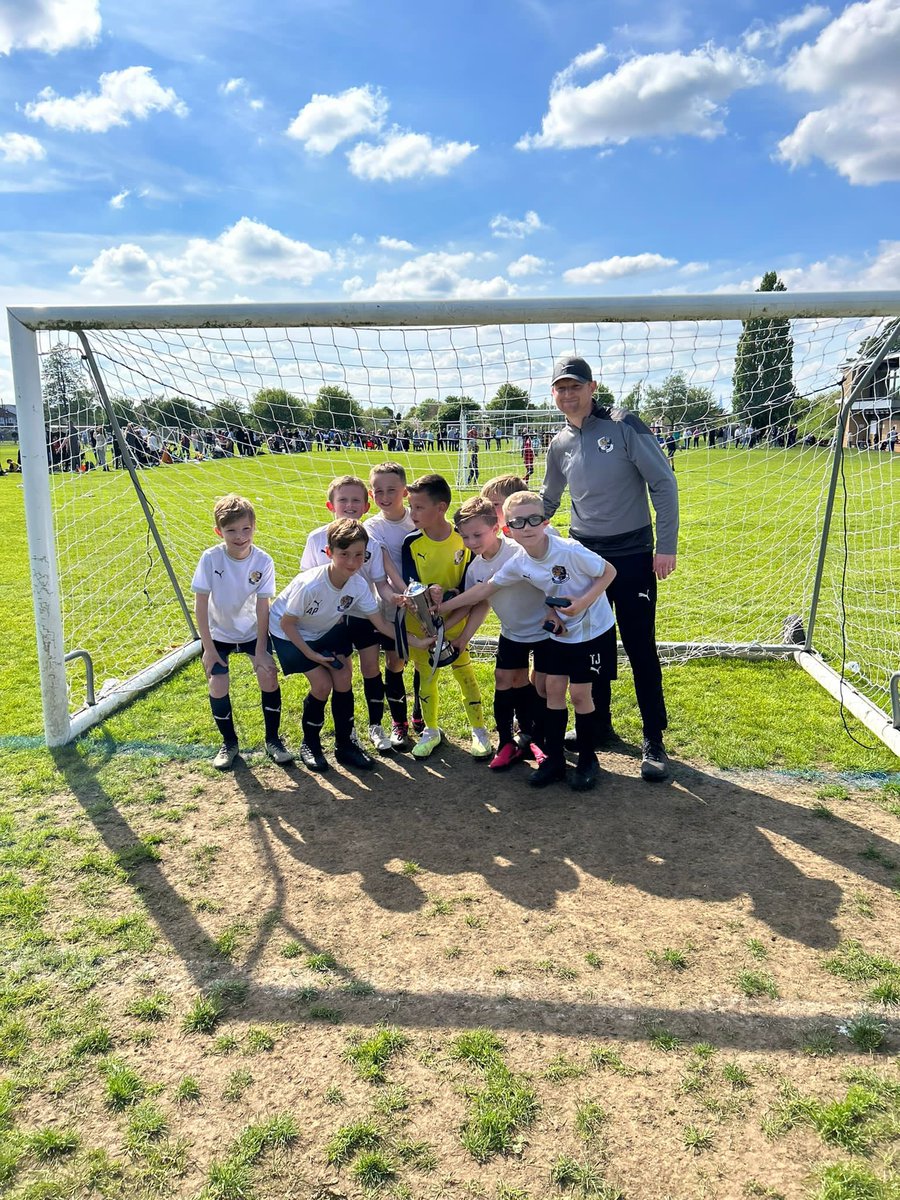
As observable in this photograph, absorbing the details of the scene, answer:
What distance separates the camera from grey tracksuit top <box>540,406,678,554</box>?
3.79m

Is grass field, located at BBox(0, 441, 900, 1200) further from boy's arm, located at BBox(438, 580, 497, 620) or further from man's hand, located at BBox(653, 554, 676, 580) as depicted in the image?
man's hand, located at BBox(653, 554, 676, 580)

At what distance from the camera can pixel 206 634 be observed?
13.5 feet

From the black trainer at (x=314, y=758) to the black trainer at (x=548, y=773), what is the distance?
1193 millimetres

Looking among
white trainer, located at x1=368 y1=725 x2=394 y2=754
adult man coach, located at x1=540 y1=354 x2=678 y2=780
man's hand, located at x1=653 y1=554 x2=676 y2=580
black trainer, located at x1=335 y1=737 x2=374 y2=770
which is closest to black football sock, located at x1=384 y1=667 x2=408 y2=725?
white trainer, located at x1=368 y1=725 x2=394 y2=754

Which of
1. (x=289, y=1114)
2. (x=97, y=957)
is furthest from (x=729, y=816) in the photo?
(x=97, y=957)

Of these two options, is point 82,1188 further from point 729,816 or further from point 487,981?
point 729,816

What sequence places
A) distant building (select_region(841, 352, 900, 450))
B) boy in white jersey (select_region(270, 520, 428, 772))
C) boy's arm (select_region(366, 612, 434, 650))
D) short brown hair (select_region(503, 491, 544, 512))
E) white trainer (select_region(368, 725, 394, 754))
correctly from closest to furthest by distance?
short brown hair (select_region(503, 491, 544, 512))
boy in white jersey (select_region(270, 520, 428, 772))
boy's arm (select_region(366, 612, 434, 650))
white trainer (select_region(368, 725, 394, 754))
distant building (select_region(841, 352, 900, 450))

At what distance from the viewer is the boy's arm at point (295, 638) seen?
3910 mm

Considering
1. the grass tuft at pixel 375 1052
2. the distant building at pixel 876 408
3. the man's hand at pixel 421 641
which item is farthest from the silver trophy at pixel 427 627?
the distant building at pixel 876 408

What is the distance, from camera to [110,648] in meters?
6.48

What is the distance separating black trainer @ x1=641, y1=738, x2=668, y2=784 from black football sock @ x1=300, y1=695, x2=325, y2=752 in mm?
1837

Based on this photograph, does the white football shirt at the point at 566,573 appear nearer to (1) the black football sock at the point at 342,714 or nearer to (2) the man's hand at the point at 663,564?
(2) the man's hand at the point at 663,564

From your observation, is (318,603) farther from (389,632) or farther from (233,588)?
(233,588)

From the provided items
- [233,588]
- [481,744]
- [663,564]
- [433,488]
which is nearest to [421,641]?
[481,744]
